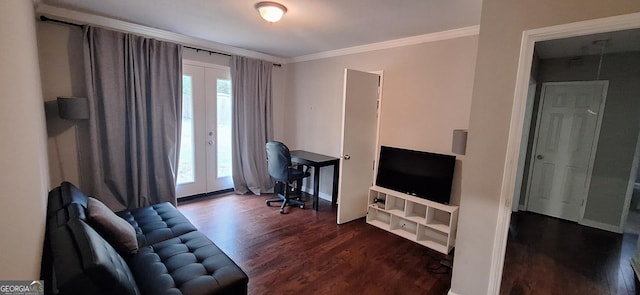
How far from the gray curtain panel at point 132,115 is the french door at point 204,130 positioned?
29cm

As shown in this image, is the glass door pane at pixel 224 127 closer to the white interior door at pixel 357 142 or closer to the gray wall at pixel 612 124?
the white interior door at pixel 357 142

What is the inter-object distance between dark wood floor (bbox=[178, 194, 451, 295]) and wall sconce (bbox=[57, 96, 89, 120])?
1636 mm

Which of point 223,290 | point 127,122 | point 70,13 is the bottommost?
point 223,290

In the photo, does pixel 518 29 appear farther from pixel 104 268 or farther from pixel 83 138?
pixel 83 138

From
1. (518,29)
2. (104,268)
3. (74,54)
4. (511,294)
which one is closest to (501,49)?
(518,29)

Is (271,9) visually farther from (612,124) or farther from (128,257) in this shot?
(612,124)

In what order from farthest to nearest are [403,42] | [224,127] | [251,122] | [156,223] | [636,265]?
[251,122]
[224,127]
[403,42]
[636,265]
[156,223]

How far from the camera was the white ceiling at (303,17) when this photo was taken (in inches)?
89.4

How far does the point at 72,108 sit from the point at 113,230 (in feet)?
5.77

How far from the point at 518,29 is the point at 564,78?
1.57 metres

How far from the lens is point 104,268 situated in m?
1.07

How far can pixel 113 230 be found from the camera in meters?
1.71

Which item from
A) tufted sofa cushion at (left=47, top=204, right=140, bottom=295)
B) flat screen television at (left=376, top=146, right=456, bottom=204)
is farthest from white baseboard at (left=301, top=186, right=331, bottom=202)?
tufted sofa cushion at (left=47, top=204, right=140, bottom=295)

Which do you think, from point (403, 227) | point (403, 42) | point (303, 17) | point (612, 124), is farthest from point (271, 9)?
point (612, 124)
